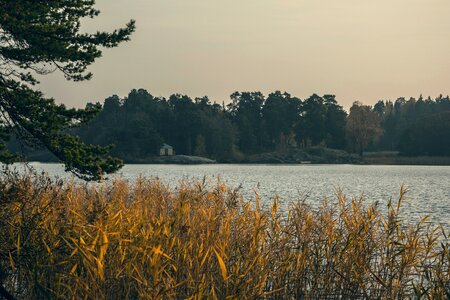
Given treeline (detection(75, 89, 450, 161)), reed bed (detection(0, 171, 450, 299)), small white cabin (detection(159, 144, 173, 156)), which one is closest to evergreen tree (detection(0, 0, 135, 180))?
reed bed (detection(0, 171, 450, 299))

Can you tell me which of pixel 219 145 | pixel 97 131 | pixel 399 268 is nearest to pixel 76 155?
pixel 399 268

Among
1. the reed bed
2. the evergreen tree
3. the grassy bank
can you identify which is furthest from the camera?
the grassy bank

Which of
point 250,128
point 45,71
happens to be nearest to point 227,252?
point 45,71

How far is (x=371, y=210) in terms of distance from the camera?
10.1 metres

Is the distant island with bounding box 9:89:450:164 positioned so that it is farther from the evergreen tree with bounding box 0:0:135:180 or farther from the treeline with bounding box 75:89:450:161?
the evergreen tree with bounding box 0:0:135:180

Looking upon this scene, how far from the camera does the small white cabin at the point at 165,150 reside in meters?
122

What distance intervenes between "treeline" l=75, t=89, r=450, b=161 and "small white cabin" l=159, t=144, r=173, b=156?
62.0 inches

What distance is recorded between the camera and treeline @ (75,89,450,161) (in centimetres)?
11738

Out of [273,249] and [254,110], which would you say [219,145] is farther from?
[273,249]

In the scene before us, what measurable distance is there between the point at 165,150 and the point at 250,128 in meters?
22.5

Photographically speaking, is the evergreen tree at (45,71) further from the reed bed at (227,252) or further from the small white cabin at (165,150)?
the small white cabin at (165,150)

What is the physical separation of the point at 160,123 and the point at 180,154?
320 inches

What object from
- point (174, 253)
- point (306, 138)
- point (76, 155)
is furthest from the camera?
point (306, 138)

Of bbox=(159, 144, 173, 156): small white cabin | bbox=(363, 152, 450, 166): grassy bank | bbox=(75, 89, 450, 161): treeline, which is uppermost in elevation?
bbox=(75, 89, 450, 161): treeline
